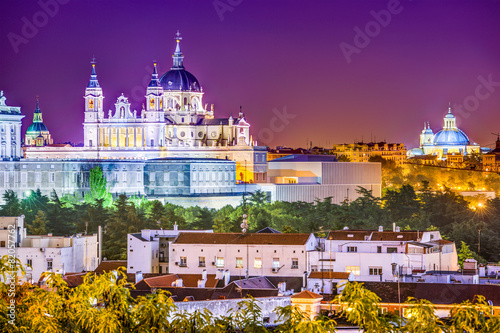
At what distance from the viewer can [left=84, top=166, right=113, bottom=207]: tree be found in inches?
3834

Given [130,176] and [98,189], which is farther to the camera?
[130,176]

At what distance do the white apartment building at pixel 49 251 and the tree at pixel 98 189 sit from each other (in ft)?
107

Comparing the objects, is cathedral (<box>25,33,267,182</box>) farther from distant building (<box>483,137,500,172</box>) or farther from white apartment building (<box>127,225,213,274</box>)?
white apartment building (<box>127,225,213,274</box>)

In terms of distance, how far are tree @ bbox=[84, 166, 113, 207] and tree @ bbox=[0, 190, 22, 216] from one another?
5.38 m

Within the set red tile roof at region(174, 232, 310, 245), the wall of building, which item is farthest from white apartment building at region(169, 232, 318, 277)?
the wall of building

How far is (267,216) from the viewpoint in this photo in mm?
88438

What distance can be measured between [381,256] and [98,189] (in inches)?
1867

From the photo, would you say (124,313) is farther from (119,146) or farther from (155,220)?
(119,146)

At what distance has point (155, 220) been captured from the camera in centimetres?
8281

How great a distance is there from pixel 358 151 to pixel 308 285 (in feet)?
389

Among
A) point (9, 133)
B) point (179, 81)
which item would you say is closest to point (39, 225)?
point (9, 133)

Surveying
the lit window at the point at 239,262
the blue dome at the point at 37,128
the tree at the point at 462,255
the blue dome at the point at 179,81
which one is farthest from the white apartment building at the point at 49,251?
the blue dome at the point at 37,128

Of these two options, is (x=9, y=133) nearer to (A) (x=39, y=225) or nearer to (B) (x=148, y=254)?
(A) (x=39, y=225)

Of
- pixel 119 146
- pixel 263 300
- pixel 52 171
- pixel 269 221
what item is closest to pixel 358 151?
pixel 119 146
